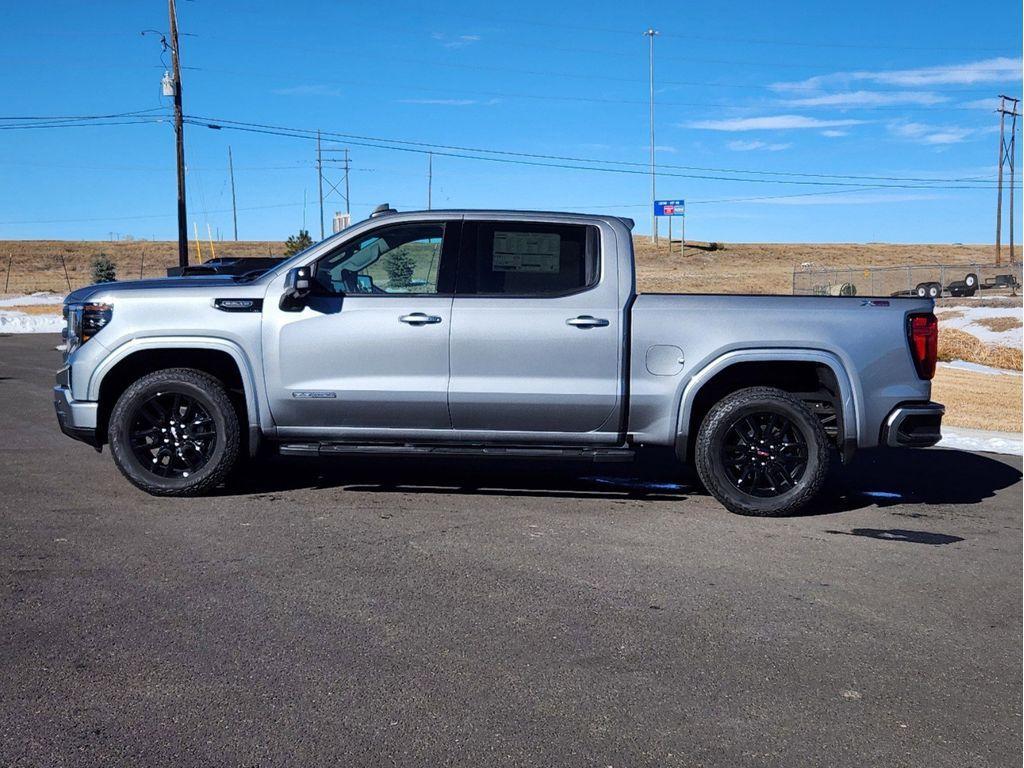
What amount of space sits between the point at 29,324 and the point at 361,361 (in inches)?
1084

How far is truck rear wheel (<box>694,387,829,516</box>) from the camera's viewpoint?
7258mm

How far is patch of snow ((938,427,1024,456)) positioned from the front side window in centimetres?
563

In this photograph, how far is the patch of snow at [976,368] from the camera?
18.9 metres

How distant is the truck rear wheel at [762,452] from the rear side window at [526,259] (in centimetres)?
135

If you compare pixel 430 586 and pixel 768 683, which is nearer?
pixel 768 683

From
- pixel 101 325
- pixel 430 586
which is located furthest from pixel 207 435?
pixel 430 586

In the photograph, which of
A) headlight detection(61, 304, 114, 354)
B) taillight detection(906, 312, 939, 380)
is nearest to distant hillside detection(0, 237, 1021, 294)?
taillight detection(906, 312, 939, 380)

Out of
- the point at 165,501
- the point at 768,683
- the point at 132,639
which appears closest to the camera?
the point at 768,683

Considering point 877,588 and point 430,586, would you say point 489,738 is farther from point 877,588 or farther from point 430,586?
point 877,588

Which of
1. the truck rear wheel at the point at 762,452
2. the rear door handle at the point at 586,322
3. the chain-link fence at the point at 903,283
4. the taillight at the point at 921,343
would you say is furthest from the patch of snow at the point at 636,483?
the chain-link fence at the point at 903,283

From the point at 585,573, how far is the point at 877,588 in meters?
1.56

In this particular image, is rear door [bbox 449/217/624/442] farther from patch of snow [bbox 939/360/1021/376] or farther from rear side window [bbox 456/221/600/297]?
patch of snow [bbox 939/360/1021/376]

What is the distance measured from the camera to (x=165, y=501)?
735 centimetres

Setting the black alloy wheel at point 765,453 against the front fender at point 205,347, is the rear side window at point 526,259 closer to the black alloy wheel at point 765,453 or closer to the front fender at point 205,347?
the black alloy wheel at point 765,453
